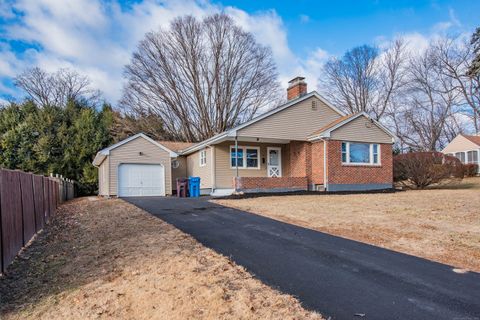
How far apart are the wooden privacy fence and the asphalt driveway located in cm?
310

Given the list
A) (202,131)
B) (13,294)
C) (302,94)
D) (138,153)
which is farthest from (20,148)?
(13,294)

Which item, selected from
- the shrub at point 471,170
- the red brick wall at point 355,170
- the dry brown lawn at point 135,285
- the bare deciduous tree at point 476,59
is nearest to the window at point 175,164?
the red brick wall at point 355,170

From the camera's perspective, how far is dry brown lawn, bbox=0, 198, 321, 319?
11.5ft

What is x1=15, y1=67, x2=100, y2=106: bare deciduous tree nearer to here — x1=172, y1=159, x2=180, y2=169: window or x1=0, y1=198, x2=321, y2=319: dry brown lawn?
x1=172, y1=159, x2=180, y2=169: window

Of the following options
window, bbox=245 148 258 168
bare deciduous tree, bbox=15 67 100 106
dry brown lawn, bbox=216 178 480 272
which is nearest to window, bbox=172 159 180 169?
window, bbox=245 148 258 168

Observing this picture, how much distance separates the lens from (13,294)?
13.9ft

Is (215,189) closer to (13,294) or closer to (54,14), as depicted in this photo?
(54,14)

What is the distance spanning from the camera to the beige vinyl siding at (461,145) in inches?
1292

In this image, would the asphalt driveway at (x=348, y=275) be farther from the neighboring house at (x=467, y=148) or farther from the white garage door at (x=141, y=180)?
the neighboring house at (x=467, y=148)

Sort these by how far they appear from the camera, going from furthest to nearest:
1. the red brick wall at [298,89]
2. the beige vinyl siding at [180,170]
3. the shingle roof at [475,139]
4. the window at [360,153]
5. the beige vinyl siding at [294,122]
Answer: the shingle roof at [475,139], the beige vinyl siding at [180,170], the red brick wall at [298,89], the window at [360,153], the beige vinyl siding at [294,122]

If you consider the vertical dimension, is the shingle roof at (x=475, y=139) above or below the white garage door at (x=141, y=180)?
above

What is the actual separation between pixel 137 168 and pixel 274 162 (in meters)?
8.27

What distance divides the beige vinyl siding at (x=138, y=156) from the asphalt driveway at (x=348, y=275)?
542 inches

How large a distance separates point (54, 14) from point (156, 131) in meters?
16.1
